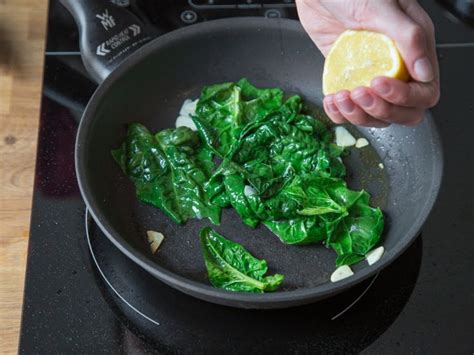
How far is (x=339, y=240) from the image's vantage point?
3.88 feet

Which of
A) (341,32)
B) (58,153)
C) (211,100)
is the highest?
(341,32)

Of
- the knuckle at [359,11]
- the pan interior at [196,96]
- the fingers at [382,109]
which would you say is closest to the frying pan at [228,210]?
the pan interior at [196,96]

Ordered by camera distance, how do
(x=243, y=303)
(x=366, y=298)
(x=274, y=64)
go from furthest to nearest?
(x=274, y=64)
(x=366, y=298)
(x=243, y=303)

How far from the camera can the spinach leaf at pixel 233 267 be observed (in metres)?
1.12

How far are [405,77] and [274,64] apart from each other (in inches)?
17.4

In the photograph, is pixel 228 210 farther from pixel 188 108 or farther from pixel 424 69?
pixel 424 69

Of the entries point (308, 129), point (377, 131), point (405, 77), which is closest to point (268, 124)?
point (308, 129)

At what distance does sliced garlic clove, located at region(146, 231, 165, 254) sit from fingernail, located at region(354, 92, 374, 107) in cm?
43

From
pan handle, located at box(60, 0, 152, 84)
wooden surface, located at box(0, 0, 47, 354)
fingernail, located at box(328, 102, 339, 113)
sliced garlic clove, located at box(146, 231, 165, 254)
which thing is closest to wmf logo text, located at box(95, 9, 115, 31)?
pan handle, located at box(60, 0, 152, 84)

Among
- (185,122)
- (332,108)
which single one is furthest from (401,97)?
(185,122)

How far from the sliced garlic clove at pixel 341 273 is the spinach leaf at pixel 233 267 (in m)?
0.09

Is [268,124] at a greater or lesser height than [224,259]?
greater

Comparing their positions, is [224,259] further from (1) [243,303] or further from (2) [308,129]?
(2) [308,129]

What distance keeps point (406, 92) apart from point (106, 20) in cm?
64
